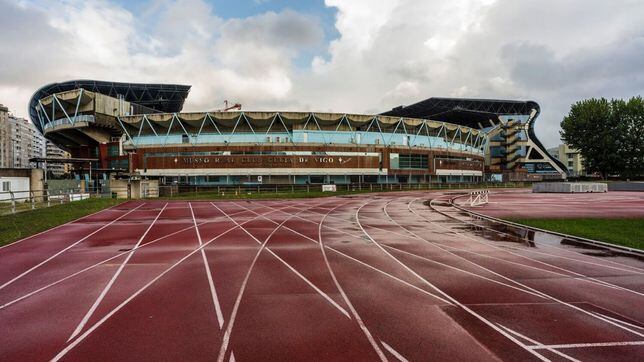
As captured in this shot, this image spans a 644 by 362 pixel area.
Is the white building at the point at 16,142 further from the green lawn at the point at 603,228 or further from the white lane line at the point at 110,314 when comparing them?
the green lawn at the point at 603,228

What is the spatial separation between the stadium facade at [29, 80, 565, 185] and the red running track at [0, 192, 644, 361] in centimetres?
4122

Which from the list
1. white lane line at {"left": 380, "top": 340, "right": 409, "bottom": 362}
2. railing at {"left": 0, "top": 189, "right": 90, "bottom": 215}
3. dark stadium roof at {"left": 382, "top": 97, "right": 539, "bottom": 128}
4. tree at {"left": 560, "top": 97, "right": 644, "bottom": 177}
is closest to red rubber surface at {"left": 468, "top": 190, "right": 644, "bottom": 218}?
white lane line at {"left": 380, "top": 340, "right": 409, "bottom": 362}

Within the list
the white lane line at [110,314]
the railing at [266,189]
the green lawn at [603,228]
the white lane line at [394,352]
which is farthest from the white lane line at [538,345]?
the railing at [266,189]

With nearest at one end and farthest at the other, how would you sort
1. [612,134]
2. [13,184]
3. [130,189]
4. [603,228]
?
[603,228], [13,184], [130,189], [612,134]

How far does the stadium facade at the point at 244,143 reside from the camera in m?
53.7

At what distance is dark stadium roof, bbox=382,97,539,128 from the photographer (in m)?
88.5

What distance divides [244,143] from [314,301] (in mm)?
49793

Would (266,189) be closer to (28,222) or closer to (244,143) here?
(244,143)

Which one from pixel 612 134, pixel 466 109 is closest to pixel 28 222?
pixel 612 134

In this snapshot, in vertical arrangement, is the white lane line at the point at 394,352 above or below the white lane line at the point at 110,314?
below

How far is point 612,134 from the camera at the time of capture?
63.8 meters

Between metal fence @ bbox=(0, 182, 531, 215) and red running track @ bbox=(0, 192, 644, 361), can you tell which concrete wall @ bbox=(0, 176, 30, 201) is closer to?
metal fence @ bbox=(0, 182, 531, 215)

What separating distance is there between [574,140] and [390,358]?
8560 centimetres

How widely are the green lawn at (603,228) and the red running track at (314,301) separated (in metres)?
3.16
